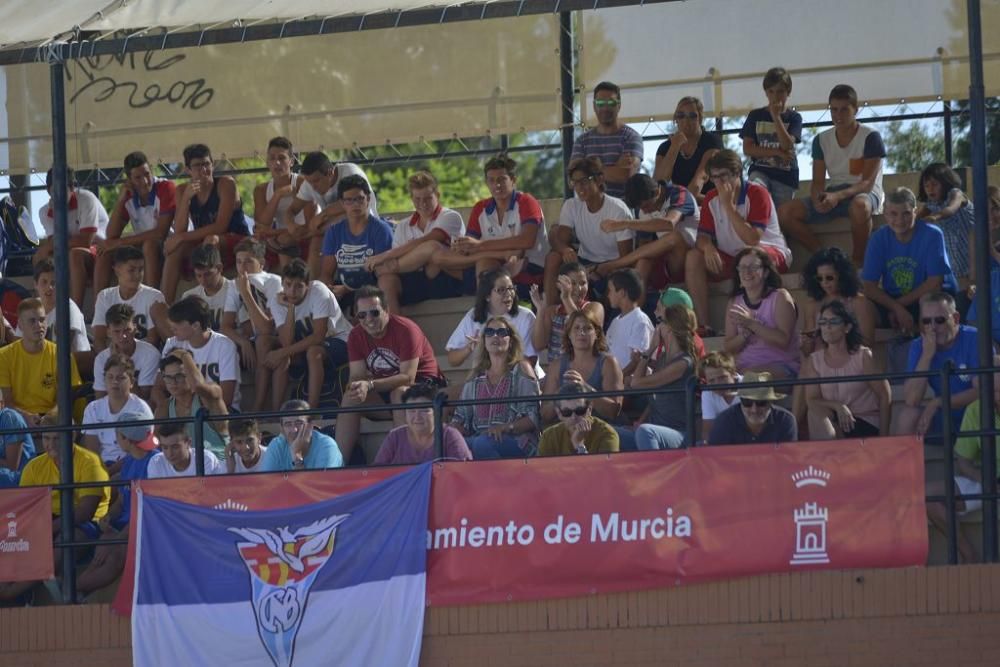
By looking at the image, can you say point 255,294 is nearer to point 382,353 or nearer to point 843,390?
point 382,353

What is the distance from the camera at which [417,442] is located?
407 inches

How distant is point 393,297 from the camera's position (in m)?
12.8

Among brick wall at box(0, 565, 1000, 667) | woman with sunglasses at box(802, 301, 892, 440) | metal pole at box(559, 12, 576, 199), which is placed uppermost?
metal pole at box(559, 12, 576, 199)

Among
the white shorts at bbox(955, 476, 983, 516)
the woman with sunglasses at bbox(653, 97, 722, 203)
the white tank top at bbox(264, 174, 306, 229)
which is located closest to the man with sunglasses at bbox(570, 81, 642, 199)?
the woman with sunglasses at bbox(653, 97, 722, 203)

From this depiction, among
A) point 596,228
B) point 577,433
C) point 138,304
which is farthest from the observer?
point 138,304

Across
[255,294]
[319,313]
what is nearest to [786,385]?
[319,313]

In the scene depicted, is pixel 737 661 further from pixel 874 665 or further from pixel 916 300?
pixel 916 300

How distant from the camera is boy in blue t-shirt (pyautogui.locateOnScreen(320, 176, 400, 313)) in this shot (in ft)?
43.0

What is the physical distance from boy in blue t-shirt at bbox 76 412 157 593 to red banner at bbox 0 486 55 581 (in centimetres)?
38

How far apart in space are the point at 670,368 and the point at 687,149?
10.6ft

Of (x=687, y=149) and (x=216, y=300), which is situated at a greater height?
(x=687, y=149)

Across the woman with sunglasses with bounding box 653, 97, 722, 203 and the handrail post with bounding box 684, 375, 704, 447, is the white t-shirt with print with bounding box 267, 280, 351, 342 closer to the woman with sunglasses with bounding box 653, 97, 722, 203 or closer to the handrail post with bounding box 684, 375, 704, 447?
the woman with sunglasses with bounding box 653, 97, 722, 203

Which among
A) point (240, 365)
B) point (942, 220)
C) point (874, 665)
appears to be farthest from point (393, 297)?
point (874, 665)

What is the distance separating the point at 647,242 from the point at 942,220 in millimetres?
2085
